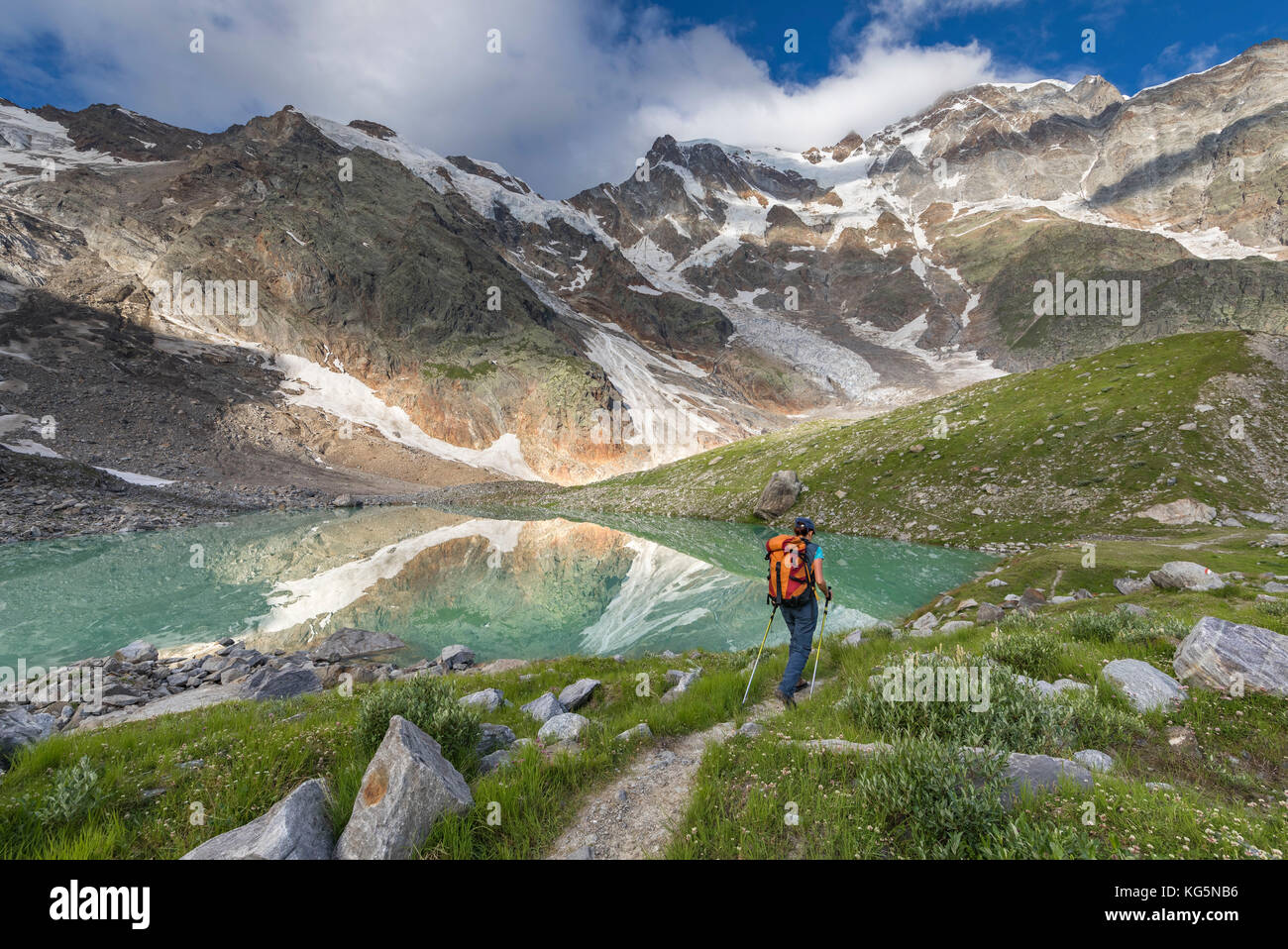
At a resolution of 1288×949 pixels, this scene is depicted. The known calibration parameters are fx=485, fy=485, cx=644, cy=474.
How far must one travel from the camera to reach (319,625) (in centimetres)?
2159

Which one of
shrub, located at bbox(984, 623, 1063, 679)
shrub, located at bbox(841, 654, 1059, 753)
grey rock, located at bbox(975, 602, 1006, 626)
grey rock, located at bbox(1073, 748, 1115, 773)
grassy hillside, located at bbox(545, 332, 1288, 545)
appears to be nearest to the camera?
grey rock, located at bbox(1073, 748, 1115, 773)

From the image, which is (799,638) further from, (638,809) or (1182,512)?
(1182,512)

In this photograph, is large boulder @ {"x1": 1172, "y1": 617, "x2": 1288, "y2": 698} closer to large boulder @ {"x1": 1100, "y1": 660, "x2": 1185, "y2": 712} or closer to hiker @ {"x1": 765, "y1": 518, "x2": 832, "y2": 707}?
large boulder @ {"x1": 1100, "y1": 660, "x2": 1185, "y2": 712}

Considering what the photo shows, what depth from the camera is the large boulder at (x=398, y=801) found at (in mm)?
4215

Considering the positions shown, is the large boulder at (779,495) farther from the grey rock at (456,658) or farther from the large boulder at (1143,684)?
the large boulder at (1143,684)

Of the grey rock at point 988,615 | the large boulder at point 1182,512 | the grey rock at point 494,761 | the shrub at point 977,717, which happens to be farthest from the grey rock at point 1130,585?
the grey rock at point 494,761

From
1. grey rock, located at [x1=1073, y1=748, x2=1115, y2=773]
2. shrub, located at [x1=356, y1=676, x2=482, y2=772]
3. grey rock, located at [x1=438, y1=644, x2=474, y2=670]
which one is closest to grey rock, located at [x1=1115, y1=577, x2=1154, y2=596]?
grey rock, located at [x1=1073, y1=748, x2=1115, y2=773]

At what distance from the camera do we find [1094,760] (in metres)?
5.31

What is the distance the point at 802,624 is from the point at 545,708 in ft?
17.6

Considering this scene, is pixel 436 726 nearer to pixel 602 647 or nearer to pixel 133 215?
pixel 602 647

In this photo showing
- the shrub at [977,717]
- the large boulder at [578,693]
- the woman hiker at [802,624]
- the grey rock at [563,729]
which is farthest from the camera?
the large boulder at [578,693]

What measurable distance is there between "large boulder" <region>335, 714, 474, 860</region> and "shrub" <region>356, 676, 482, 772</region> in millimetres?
1279

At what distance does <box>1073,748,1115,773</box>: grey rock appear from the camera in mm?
5137

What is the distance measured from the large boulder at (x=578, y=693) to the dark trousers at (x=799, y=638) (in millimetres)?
4059
